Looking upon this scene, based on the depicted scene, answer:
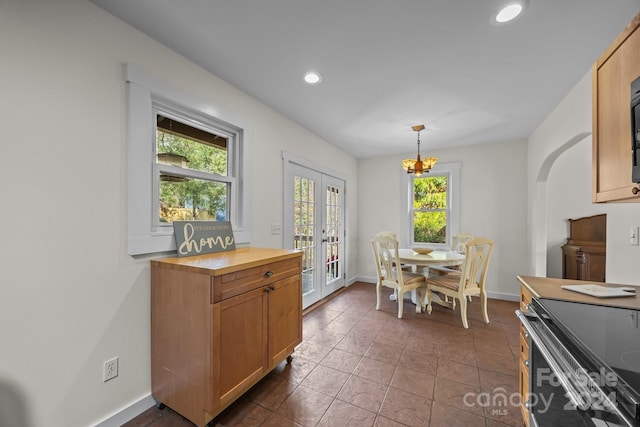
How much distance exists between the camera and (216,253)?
2059 millimetres

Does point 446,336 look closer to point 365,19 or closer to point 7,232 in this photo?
point 365,19

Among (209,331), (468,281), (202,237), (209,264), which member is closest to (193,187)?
(202,237)

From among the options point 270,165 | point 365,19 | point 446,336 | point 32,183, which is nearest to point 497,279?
point 446,336

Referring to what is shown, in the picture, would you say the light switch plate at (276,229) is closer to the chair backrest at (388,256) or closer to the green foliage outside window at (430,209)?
the chair backrest at (388,256)

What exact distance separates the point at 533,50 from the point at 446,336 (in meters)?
2.68

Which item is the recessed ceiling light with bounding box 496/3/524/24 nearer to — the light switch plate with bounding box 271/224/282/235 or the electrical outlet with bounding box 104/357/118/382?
the light switch plate with bounding box 271/224/282/235

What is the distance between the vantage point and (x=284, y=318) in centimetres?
203

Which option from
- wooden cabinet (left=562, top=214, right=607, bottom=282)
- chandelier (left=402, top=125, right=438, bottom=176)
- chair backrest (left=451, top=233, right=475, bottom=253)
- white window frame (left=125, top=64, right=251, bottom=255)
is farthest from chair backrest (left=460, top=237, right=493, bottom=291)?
white window frame (left=125, top=64, right=251, bottom=255)

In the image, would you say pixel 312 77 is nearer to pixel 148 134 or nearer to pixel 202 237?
Answer: pixel 148 134

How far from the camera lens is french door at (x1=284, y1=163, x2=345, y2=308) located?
322 cm

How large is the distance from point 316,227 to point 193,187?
2023mm

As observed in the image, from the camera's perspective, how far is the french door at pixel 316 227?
10.6 feet

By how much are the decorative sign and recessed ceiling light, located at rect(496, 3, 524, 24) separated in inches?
94.8

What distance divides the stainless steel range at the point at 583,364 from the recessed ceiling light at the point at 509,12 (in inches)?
63.6
